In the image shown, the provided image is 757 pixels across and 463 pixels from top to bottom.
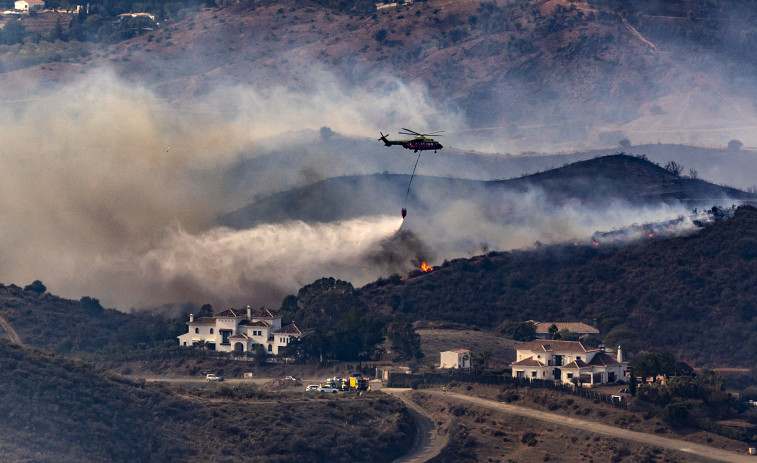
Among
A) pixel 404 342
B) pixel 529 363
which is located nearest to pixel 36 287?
pixel 404 342

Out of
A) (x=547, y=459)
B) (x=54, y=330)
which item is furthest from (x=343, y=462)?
(x=54, y=330)

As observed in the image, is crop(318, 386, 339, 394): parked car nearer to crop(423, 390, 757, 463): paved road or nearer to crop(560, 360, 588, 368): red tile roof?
crop(423, 390, 757, 463): paved road

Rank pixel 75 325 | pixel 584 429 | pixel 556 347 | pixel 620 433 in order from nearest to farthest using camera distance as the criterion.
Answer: pixel 620 433 < pixel 584 429 < pixel 556 347 < pixel 75 325

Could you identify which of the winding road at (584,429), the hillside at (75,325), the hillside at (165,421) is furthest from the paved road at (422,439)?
the hillside at (75,325)

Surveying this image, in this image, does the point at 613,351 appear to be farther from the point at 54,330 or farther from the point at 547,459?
the point at 54,330

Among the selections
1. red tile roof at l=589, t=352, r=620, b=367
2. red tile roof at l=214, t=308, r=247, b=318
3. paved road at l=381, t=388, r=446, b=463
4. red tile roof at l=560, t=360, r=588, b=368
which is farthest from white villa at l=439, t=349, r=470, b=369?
red tile roof at l=214, t=308, r=247, b=318

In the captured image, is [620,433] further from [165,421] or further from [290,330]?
[290,330]
